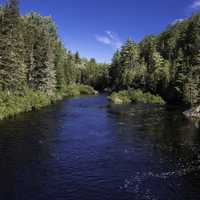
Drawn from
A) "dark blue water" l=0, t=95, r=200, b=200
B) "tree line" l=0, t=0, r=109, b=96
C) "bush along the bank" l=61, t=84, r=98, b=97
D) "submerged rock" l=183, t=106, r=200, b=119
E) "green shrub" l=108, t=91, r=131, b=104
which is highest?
"tree line" l=0, t=0, r=109, b=96

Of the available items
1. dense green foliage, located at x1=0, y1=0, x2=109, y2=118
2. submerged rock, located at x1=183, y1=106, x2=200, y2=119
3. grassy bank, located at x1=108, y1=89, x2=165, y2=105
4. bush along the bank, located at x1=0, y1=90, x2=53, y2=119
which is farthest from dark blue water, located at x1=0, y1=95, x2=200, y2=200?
grassy bank, located at x1=108, y1=89, x2=165, y2=105

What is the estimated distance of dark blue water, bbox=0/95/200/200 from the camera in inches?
827

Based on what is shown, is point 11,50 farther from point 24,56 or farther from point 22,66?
point 24,56

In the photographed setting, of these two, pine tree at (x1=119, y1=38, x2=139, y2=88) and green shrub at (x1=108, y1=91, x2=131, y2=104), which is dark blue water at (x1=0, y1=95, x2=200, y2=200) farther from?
pine tree at (x1=119, y1=38, x2=139, y2=88)

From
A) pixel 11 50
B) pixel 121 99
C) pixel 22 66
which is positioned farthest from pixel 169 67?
pixel 11 50

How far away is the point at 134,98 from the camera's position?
88.9m

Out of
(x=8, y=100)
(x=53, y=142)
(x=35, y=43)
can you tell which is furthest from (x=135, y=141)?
(x=35, y=43)

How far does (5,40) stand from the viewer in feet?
186

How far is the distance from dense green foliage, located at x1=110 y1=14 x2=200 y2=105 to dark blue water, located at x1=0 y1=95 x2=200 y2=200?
112 ft

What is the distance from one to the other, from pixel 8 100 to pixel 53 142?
74.6 ft

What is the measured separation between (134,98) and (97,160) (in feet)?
204

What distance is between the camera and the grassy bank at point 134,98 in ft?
276

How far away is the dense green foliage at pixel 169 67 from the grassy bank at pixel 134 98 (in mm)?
4889

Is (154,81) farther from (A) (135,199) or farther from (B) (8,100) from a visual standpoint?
(A) (135,199)
